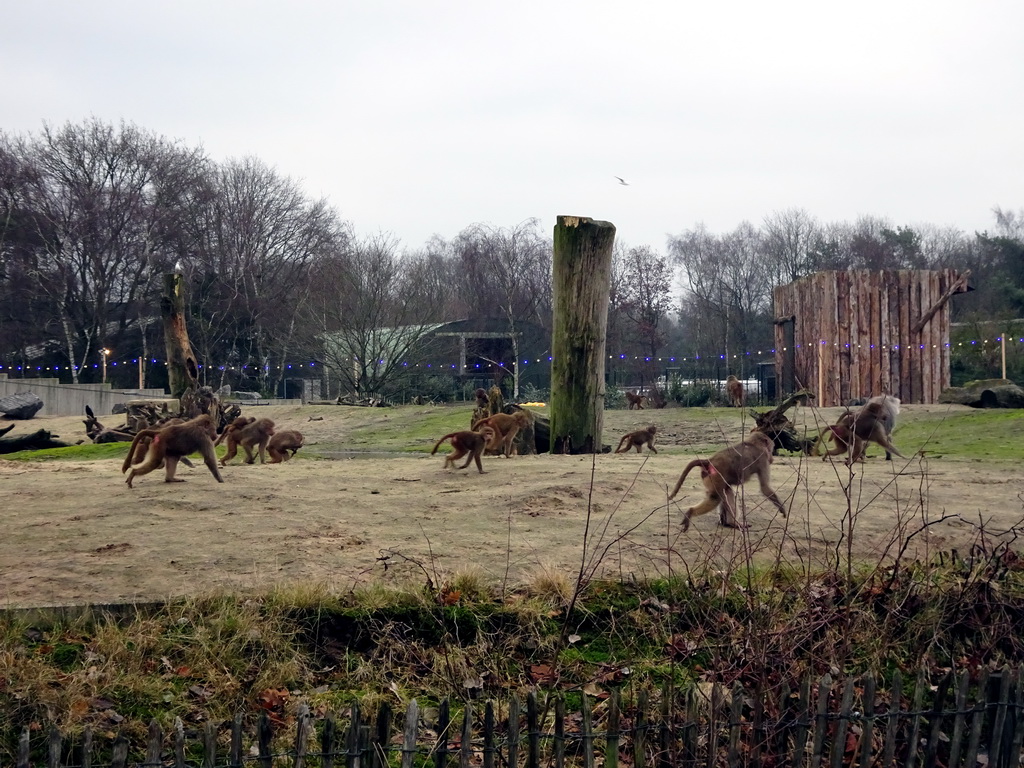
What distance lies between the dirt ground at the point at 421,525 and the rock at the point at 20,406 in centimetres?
1945

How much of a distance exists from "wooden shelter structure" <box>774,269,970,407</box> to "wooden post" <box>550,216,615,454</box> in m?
15.8

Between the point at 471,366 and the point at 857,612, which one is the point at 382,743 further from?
the point at 471,366

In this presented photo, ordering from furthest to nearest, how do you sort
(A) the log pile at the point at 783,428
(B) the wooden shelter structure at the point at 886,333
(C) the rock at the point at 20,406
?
(C) the rock at the point at 20,406
(B) the wooden shelter structure at the point at 886,333
(A) the log pile at the point at 783,428

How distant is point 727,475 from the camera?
859 cm

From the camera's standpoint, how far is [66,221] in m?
44.8

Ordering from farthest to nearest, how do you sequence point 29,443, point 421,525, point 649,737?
point 29,443, point 421,525, point 649,737

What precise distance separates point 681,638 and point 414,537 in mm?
2696

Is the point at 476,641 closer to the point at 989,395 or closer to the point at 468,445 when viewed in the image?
the point at 468,445

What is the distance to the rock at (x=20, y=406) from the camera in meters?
29.5

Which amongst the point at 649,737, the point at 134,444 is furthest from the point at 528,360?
the point at 649,737

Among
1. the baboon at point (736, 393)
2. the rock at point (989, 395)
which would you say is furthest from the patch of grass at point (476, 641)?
the baboon at point (736, 393)

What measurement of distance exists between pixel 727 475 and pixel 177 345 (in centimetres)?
1528

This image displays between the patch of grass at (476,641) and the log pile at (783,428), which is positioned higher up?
the log pile at (783,428)

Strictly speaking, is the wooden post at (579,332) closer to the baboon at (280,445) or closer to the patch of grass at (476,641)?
the baboon at (280,445)
